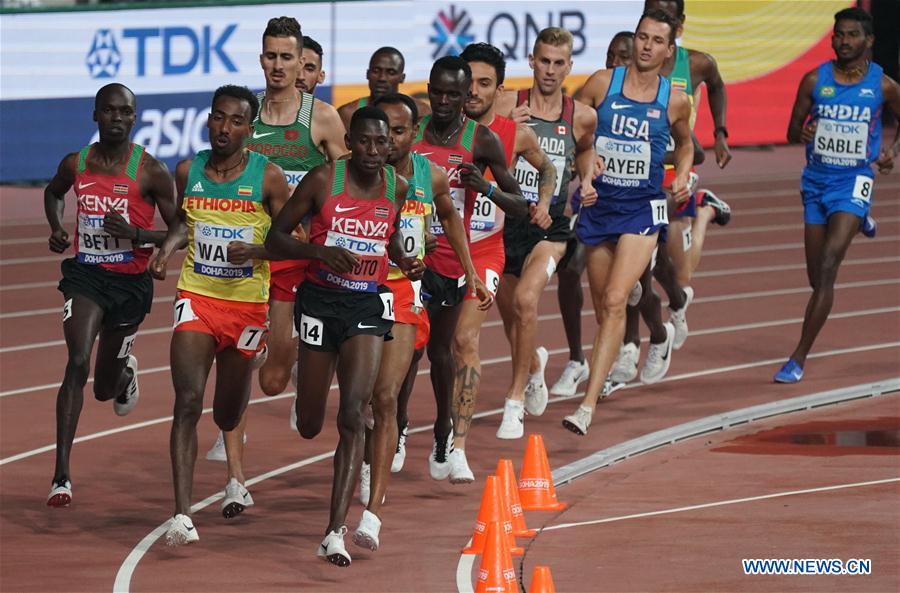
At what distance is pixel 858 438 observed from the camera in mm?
10680

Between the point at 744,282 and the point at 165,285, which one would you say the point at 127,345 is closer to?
the point at 165,285

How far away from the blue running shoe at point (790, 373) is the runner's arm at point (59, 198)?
5158 millimetres

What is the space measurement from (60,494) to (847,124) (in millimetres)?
6124

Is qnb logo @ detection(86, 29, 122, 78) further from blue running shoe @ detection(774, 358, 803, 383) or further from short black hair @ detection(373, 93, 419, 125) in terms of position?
short black hair @ detection(373, 93, 419, 125)

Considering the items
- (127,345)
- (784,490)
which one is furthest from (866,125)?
(127,345)

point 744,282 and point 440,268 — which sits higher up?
point 440,268

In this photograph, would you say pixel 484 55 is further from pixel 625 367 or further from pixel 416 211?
pixel 625 367

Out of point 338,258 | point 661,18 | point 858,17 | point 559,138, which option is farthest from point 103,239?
point 858,17

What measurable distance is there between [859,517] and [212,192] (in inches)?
139

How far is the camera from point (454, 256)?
9.59 m

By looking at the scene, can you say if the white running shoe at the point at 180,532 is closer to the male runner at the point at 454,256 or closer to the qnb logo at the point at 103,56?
the male runner at the point at 454,256

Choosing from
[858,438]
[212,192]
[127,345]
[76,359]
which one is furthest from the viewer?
[858,438]

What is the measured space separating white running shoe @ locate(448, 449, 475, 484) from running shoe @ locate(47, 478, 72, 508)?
2039 mm

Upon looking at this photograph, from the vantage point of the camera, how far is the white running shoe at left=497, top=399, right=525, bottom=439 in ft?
34.9
